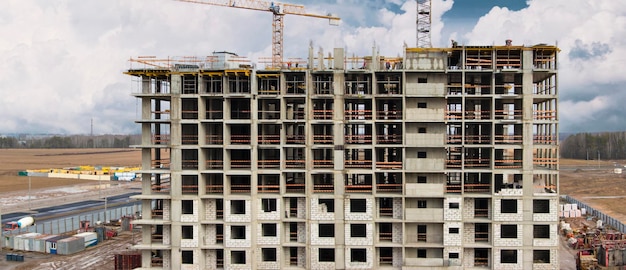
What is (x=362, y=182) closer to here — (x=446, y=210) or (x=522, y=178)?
(x=446, y=210)

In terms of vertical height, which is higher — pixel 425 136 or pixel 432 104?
pixel 432 104

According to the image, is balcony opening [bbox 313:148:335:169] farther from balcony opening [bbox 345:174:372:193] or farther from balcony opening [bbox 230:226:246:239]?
balcony opening [bbox 230:226:246:239]

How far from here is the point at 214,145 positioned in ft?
152

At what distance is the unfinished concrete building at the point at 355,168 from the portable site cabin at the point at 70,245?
72.9 ft

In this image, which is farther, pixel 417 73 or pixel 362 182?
pixel 362 182

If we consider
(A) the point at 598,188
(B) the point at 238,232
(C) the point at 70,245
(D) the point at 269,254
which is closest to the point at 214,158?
(B) the point at 238,232

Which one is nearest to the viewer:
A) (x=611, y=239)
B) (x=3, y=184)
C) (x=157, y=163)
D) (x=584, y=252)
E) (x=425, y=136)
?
(x=425, y=136)

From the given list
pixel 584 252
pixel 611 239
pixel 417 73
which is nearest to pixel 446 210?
pixel 417 73

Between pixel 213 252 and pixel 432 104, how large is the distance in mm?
27529

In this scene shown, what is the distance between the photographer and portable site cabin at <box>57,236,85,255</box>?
209 ft

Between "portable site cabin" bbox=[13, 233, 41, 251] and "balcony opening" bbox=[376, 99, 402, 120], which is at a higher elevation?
"balcony opening" bbox=[376, 99, 402, 120]

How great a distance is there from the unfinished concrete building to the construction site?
0.47 ft

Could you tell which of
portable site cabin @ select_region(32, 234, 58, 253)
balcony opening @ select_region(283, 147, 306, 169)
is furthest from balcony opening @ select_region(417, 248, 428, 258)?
portable site cabin @ select_region(32, 234, 58, 253)

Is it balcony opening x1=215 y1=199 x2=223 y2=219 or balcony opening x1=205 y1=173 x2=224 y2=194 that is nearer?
balcony opening x1=215 y1=199 x2=223 y2=219
